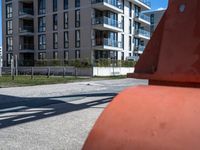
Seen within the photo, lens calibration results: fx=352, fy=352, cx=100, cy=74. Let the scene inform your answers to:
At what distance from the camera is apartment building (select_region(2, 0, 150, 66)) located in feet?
157

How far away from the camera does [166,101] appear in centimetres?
154

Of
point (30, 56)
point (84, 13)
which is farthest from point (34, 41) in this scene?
point (84, 13)

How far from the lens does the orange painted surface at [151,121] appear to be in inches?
55.4

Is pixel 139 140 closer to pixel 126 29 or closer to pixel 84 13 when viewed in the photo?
pixel 84 13

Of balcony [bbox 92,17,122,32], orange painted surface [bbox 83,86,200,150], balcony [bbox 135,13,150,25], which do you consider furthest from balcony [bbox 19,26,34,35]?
orange painted surface [bbox 83,86,200,150]

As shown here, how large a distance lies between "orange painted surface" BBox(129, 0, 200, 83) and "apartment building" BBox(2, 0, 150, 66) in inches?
1668

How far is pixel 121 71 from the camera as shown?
47.4 meters

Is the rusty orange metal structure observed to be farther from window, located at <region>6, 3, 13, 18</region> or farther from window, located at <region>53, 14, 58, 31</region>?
window, located at <region>6, 3, 13, 18</region>

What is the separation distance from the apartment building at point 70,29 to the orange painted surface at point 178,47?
42.4m

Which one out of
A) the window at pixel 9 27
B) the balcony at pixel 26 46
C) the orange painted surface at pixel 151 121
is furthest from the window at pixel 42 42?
the orange painted surface at pixel 151 121

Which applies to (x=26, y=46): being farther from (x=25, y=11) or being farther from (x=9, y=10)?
(x=9, y=10)

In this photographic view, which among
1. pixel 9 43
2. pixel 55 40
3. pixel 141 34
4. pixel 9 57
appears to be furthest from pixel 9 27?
pixel 141 34

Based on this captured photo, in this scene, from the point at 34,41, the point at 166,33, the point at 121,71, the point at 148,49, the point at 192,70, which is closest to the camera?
the point at 192,70

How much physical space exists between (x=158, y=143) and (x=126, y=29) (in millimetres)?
55619
